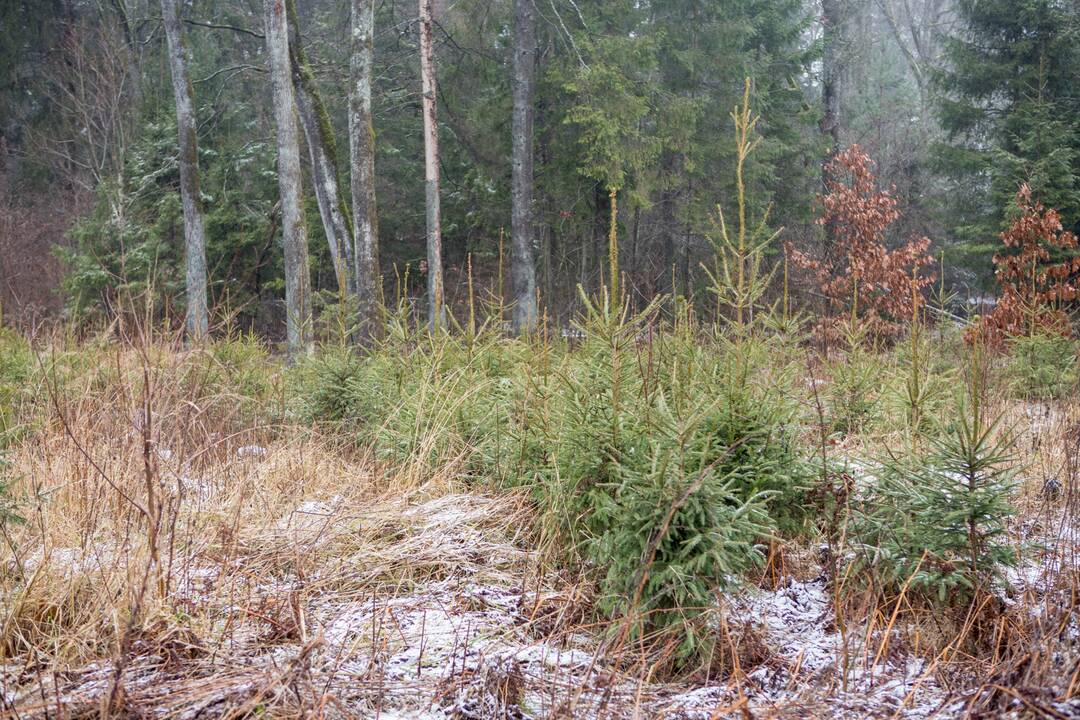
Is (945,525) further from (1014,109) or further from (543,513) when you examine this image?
(1014,109)

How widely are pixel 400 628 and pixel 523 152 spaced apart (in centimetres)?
1364

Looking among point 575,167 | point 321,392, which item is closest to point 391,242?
point 575,167

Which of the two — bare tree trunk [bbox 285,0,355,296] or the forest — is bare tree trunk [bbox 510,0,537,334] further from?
the forest

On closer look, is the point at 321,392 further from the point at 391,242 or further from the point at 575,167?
the point at 391,242

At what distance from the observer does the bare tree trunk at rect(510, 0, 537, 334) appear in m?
15.4

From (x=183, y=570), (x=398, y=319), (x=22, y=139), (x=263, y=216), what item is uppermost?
(x=22, y=139)

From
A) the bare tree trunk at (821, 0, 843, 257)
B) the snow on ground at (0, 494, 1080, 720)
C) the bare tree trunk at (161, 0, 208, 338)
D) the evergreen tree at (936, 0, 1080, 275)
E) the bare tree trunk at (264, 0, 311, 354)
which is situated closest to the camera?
the snow on ground at (0, 494, 1080, 720)

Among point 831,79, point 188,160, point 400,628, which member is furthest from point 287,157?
point 831,79

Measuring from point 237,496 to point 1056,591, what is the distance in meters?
3.68

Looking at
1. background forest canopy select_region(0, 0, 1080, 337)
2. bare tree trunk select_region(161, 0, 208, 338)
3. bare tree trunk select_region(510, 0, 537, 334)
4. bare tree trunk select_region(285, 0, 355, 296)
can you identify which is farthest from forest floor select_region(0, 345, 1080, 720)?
bare tree trunk select_region(510, 0, 537, 334)

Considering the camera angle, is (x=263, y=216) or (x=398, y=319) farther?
(x=263, y=216)

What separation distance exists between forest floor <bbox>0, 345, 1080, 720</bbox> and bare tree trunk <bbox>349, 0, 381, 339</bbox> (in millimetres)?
6959

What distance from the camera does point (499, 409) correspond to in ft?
16.4

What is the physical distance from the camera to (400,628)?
3.05 meters
